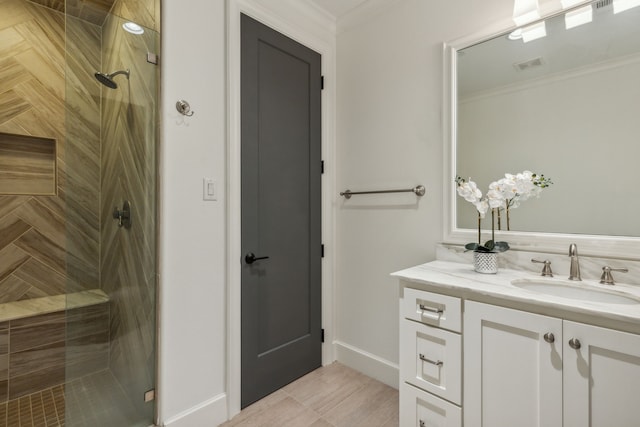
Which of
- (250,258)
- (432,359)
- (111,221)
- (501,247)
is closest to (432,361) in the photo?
(432,359)

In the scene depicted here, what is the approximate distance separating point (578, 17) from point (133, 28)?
7.05 feet

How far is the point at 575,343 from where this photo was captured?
0.96 meters

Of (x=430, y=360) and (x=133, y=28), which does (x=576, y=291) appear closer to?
(x=430, y=360)

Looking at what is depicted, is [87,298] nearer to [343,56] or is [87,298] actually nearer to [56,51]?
[56,51]

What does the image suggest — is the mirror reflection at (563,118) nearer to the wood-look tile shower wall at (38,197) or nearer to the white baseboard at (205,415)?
the white baseboard at (205,415)

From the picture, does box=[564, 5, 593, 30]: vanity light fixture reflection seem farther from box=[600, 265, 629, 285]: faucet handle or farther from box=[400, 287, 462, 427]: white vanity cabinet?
box=[400, 287, 462, 427]: white vanity cabinet

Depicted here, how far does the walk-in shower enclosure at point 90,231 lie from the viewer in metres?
1.50

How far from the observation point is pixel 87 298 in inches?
63.5

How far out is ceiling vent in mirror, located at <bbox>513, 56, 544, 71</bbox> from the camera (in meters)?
1.49

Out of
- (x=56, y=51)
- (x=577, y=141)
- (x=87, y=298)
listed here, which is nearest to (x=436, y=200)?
(x=577, y=141)

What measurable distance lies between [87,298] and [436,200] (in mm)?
2035

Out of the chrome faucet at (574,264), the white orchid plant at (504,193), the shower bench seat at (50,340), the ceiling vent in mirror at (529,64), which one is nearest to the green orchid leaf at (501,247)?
the white orchid plant at (504,193)

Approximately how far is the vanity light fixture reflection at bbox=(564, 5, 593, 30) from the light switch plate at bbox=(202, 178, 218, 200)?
1907mm

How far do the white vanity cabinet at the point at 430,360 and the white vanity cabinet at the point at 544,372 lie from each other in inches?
1.7
